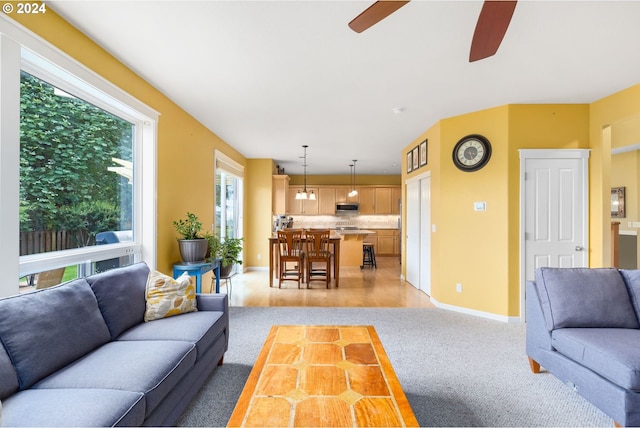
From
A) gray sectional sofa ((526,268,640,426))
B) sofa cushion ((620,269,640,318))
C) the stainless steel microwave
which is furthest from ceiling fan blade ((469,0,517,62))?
the stainless steel microwave

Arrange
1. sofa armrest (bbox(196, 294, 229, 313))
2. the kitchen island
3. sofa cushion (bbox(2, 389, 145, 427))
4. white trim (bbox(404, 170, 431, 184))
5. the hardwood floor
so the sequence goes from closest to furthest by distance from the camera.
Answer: sofa cushion (bbox(2, 389, 145, 427)) < sofa armrest (bbox(196, 294, 229, 313)) < the hardwood floor < white trim (bbox(404, 170, 431, 184)) < the kitchen island

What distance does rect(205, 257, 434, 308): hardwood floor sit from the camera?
4.28 meters

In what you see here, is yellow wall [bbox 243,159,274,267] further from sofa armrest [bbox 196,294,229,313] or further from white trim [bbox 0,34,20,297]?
white trim [bbox 0,34,20,297]

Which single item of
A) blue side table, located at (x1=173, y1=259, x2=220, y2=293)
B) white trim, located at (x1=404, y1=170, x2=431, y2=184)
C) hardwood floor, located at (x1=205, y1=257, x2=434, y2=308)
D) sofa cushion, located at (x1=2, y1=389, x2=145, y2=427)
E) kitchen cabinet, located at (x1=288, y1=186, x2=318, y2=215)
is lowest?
hardwood floor, located at (x1=205, y1=257, x2=434, y2=308)

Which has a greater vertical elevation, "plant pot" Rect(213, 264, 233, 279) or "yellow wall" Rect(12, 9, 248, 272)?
"yellow wall" Rect(12, 9, 248, 272)

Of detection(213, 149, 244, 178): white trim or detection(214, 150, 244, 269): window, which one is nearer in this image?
detection(213, 149, 244, 178): white trim

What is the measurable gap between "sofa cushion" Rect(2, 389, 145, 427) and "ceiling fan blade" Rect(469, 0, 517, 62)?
2.32 metres

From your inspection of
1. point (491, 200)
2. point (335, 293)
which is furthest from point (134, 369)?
point (491, 200)

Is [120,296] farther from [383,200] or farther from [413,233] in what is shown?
[383,200]

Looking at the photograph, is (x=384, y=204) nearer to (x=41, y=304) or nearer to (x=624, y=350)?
(x=624, y=350)

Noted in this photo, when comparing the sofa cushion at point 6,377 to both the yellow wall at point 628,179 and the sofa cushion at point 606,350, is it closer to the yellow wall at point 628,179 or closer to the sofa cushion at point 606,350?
the sofa cushion at point 606,350

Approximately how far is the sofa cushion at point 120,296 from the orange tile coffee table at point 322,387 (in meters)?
1.02

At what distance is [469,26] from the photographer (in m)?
2.01

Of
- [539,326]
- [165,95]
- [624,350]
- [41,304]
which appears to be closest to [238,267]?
[165,95]
